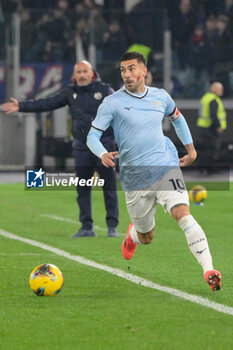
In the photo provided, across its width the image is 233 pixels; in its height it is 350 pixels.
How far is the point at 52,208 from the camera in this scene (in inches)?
616

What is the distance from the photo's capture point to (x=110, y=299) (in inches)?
284

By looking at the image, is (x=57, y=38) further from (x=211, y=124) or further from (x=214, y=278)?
(x=214, y=278)

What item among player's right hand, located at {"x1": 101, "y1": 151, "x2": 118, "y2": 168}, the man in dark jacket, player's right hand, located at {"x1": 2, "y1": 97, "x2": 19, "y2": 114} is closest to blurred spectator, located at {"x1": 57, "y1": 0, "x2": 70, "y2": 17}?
the man in dark jacket

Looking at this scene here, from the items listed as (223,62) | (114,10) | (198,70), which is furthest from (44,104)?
(223,62)

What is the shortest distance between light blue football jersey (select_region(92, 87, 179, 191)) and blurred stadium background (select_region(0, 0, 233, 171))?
15.4 meters

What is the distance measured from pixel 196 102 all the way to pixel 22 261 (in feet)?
55.7


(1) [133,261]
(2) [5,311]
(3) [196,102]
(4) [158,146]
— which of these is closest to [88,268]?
(1) [133,261]

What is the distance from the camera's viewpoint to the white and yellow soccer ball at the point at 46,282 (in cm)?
731

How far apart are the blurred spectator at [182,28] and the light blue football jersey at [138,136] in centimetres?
1813

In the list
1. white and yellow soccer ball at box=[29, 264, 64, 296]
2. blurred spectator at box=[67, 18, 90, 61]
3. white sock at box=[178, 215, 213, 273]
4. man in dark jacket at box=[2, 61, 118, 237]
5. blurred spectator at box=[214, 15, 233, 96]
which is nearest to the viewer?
white sock at box=[178, 215, 213, 273]

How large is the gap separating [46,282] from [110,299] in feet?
1.74

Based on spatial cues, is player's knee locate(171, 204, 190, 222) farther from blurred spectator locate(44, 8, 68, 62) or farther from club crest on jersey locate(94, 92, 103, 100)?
blurred spectator locate(44, 8, 68, 62)

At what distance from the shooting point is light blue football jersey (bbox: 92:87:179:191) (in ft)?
25.3

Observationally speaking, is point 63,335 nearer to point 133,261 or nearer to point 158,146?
point 158,146
